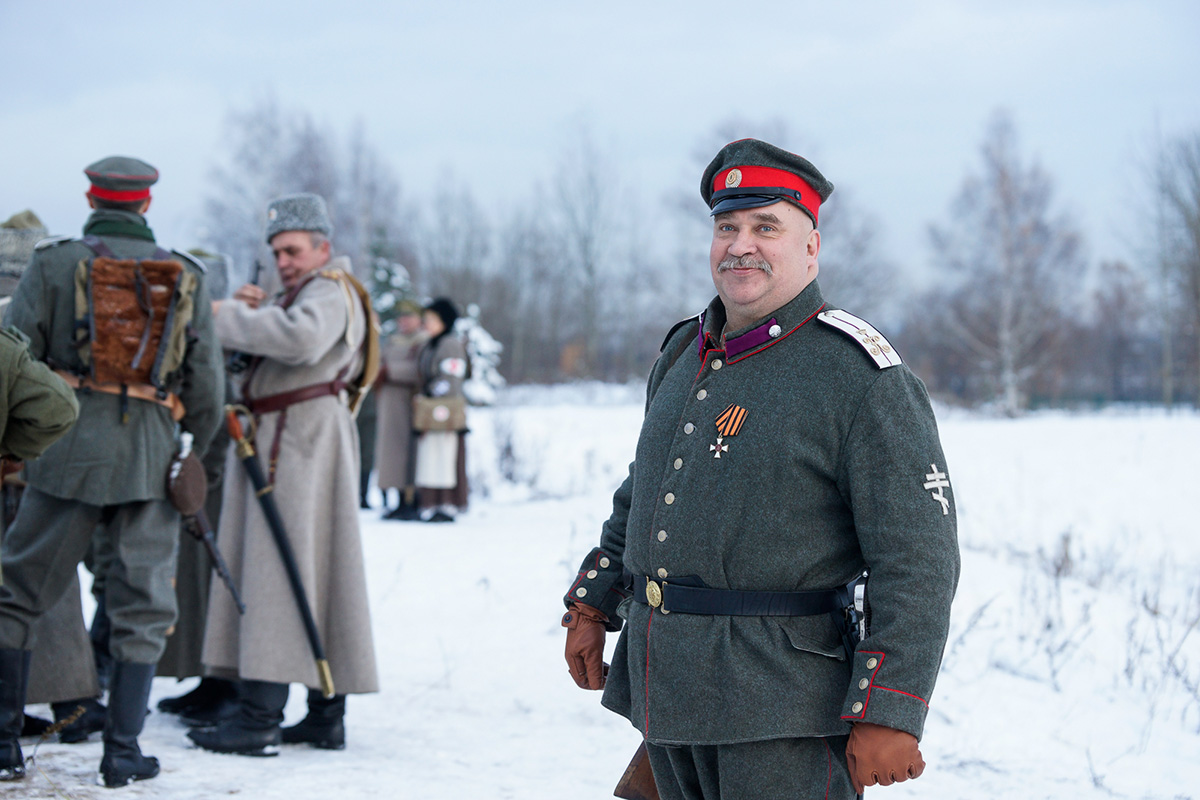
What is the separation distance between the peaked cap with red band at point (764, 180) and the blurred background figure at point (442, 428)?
7.84 meters

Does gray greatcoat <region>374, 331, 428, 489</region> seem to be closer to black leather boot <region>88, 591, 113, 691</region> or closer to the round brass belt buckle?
black leather boot <region>88, 591, 113, 691</region>

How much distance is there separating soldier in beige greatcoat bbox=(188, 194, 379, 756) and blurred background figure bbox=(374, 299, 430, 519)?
18.4 ft

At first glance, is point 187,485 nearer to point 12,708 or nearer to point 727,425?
point 12,708

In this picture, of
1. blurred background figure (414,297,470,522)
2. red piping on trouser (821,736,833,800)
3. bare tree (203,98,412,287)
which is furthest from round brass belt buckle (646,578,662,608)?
bare tree (203,98,412,287)

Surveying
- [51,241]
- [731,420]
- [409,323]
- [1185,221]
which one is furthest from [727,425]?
[1185,221]

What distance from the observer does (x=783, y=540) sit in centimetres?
201

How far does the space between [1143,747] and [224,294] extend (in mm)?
4826

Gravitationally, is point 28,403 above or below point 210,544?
above

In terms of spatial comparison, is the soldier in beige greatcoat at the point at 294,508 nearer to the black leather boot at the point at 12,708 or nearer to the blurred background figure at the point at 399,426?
the black leather boot at the point at 12,708

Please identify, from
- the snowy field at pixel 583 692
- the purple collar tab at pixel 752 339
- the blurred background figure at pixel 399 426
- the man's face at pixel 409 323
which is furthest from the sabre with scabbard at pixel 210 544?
the man's face at pixel 409 323

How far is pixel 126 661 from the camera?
3.62 m

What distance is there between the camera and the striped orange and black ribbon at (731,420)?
209 centimetres

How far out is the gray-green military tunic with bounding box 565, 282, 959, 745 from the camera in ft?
6.24

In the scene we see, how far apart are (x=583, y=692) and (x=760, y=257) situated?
3361 millimetres
